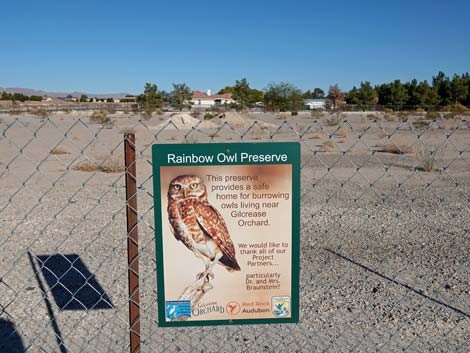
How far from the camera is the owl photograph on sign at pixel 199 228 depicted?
3075 millimetres

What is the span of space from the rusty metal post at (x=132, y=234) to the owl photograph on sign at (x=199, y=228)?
32cm

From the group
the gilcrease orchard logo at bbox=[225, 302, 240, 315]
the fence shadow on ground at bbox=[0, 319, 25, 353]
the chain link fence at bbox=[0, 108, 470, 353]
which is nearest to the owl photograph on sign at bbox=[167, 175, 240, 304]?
the gilcrease orchard logo at bbox=[225, 302, 240, 315]

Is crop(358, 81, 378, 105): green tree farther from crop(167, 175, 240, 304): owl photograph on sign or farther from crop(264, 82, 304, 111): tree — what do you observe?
crop(167, 175, 240, 304): owl photograph on sign

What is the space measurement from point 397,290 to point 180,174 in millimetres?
3777

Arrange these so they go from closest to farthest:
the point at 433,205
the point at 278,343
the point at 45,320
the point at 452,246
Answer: the point at 278,343 → the point at 45,320 → the point at 452,246 → the point at 433,205

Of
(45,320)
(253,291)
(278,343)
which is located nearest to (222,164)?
(253,291)

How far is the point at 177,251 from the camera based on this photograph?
316 centimetres

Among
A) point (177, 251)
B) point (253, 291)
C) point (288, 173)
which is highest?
point (288, 173)

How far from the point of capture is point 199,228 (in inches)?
123

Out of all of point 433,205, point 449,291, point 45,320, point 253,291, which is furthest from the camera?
point 433,205

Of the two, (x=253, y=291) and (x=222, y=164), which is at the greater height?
(x=222, y=164)

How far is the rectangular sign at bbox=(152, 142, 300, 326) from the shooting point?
3.06m

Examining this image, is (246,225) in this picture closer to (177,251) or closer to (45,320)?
(177,251)

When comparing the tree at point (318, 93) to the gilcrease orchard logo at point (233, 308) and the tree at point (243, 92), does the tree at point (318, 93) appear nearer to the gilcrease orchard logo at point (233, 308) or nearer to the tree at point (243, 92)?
the tree at point (243, 92)
